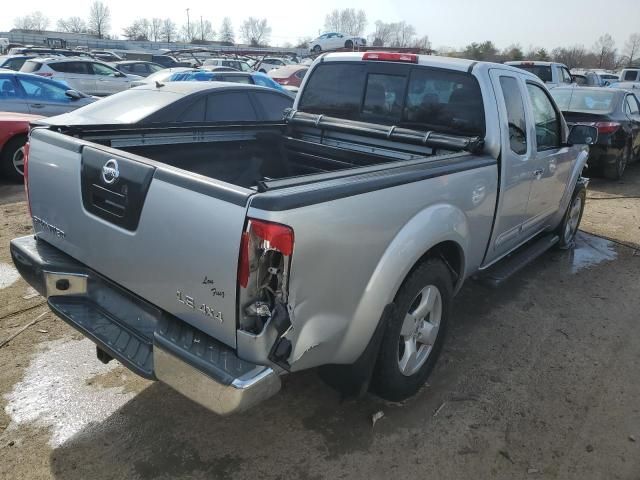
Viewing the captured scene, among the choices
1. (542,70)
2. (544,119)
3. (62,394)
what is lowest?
(62,394)

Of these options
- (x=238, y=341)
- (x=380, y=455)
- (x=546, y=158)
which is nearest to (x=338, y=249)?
(x=238, y=341)

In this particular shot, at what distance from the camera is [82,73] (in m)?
16.9

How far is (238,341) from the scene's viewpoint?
2.18 metres

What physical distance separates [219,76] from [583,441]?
38.2ft

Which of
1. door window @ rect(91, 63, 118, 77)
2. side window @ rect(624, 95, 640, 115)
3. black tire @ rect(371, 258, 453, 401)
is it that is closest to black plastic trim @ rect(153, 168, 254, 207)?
black tire @ rect(371, 258, 453, 401)

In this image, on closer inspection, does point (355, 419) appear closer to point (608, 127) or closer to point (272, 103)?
point (272, 103)

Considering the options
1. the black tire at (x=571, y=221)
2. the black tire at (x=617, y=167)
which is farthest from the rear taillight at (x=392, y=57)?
the black tire at (x=617, y=167)

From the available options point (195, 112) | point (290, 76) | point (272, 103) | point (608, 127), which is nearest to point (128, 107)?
point (195, 112)

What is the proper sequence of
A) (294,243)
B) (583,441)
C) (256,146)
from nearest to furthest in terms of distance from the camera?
(294,243) < (583,441) < (256,146)

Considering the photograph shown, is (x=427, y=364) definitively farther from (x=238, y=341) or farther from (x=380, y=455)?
(x=238, y=341)

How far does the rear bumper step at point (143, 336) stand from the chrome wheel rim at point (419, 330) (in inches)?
42.2

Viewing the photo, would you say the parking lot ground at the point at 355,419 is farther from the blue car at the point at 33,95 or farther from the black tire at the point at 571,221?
the blue car at the point at 33,95

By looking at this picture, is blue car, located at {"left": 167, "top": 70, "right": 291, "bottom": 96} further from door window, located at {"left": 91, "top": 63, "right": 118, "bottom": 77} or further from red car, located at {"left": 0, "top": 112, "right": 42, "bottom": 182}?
door window, located at {"left": 91, "top": 63, "right": 118, "bottom": 77}

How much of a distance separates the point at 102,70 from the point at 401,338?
1721 cm
